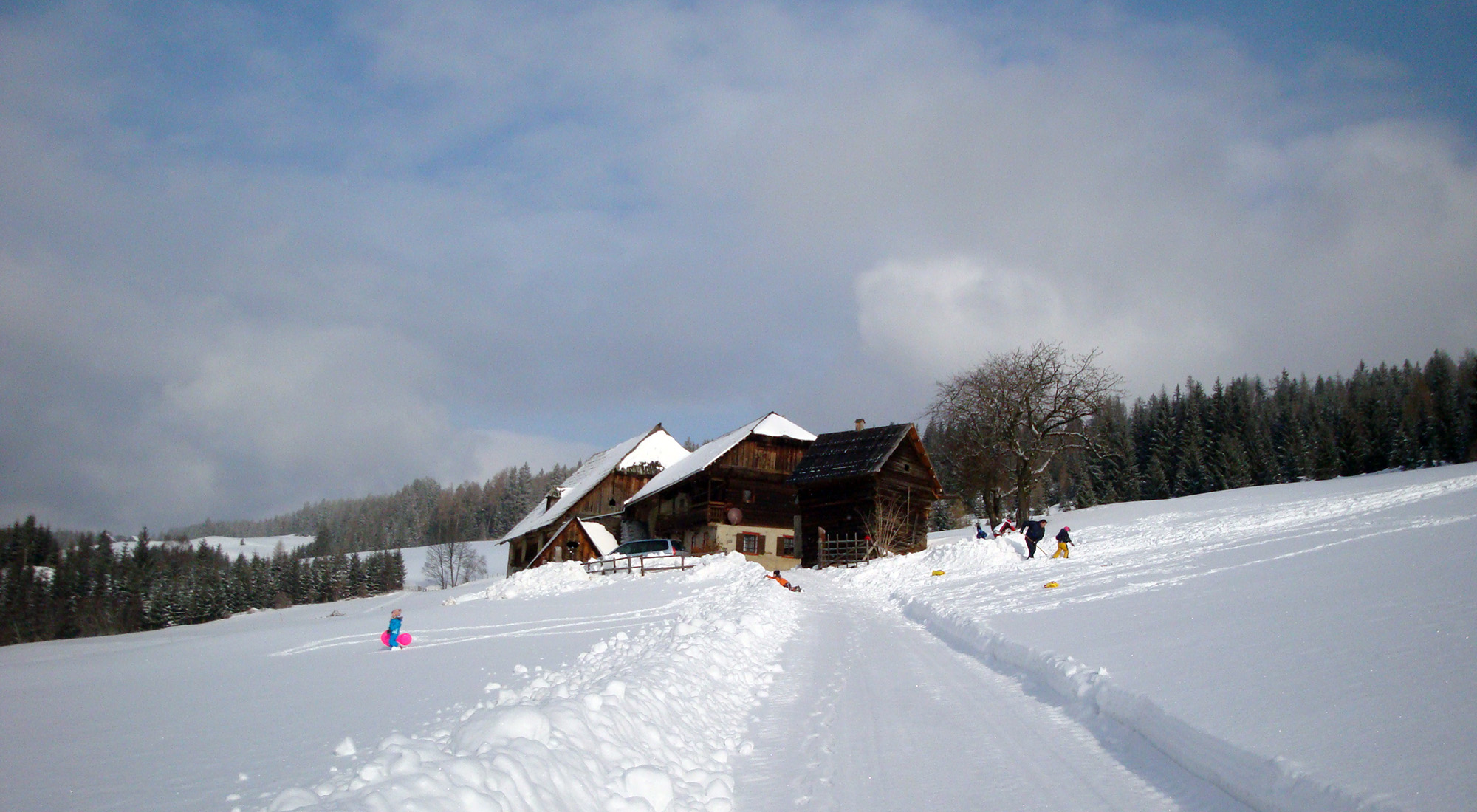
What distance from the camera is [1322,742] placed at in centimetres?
543

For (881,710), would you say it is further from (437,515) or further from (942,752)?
(437,515)

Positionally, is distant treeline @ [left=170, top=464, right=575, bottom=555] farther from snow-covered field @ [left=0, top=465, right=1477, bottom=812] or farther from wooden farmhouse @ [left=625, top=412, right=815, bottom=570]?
snow-covered field @ [left=0, top=465, right=1477, bottom=812]

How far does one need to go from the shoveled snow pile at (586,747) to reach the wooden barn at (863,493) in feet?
98.0

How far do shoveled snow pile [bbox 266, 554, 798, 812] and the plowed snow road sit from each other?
17.6 inches

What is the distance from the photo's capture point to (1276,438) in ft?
267

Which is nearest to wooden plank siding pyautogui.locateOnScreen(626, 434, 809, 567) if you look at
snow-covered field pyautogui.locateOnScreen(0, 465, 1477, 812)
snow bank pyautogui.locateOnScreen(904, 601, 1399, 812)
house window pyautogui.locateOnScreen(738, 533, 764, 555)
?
house window pyautogui.locateOnScreen(738, 533, 764, 555)

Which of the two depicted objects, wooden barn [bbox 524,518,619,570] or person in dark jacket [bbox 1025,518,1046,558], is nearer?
person in dark jacket [bbox 1025,518,1046,558]

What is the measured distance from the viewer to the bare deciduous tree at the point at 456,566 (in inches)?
3972

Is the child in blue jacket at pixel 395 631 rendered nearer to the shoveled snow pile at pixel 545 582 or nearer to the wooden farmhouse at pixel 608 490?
the shoveled snow pile at pixel 545 582

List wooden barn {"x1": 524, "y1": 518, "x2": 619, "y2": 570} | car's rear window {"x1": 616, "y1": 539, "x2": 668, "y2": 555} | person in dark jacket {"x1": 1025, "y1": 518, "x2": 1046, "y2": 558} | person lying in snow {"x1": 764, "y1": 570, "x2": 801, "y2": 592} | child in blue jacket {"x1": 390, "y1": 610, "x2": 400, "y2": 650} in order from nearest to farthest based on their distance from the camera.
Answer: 1. child in blue jacket {"x1": 390, "y1": 610, "x2": 400, "y2": 650}
2. person lying in snow {"x1": 764, "y1": 570, "x2": 801, "y2": 592}
3. person in dark jacket {"x1": 1025, "y1": 518, "x2": 1046, "y2": 558}
4. car's rear window {"x1": 616, "y1": 539, "x2": 668, "y2": 555}
5. wooden barn {"x1": 524, "y1": 518, "x2": 619, "y2": 570}

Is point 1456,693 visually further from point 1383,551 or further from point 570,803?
point 1383,551

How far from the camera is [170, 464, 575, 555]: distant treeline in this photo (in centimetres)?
13638

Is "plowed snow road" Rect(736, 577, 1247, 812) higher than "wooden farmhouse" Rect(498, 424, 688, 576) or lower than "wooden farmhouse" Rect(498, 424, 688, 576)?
lower

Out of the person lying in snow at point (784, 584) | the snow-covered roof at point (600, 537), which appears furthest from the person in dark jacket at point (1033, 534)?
the snow-covered roof at point (600, 537)
